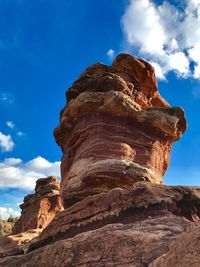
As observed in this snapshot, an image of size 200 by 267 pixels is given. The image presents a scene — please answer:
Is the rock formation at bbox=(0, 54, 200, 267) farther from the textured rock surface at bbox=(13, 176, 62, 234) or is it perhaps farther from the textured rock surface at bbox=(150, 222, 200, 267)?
the textured rock surface at bbox=(13, 176, 62, 234)

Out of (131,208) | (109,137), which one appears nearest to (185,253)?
(131,208)

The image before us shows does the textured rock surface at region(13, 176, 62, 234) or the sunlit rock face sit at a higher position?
the textured rock surface at region(13, 176, 62, 234)

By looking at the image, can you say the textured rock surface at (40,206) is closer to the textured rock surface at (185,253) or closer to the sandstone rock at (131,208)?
the sandstone rock at (131,208)

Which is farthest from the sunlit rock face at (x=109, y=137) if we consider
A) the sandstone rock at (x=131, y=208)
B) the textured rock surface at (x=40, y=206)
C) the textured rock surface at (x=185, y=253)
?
the textured rock surface at (x=40, y=206)

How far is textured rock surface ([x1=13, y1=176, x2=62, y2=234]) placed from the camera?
137 feet

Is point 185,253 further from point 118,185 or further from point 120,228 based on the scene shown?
point 118,185

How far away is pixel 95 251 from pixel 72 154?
10.9 meters

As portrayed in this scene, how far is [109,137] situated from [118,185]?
2684 mm

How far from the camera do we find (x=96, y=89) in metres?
19.3

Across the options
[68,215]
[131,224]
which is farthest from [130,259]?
[68,215]

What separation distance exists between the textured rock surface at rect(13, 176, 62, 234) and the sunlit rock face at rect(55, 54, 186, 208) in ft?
76.2

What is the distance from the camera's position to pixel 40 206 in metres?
42.4

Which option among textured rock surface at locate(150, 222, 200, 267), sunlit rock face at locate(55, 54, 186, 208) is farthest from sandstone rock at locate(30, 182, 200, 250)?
sunlit rock face at locate(55, 54, 186, 208)

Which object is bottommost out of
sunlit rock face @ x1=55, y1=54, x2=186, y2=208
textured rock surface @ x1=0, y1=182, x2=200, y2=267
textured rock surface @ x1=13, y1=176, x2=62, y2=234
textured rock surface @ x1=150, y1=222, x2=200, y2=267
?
textured rock surface @ x1=150, y1=222, x2=200, y2=267
